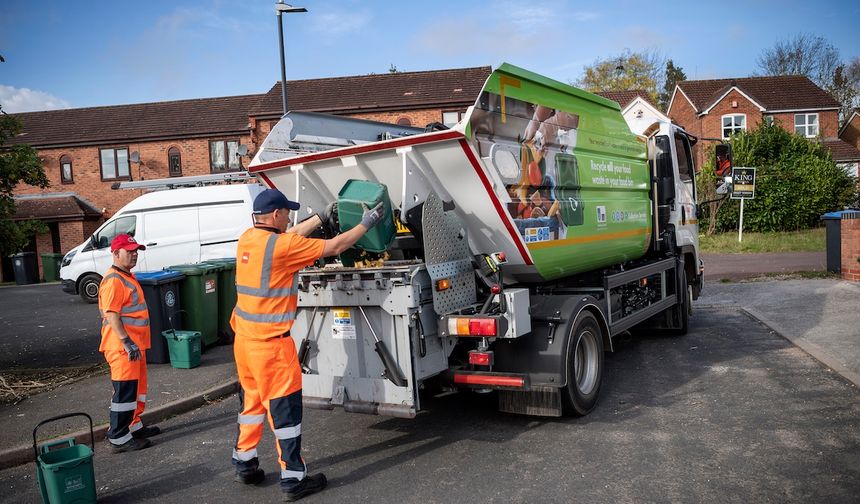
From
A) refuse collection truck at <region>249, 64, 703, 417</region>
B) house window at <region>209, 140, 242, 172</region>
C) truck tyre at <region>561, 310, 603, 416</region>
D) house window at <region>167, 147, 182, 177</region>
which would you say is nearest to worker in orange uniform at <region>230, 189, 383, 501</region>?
refuse collection truck at <region>249, 64, 703, 417</region>

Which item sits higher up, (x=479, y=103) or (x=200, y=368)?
(x=479, y=103)

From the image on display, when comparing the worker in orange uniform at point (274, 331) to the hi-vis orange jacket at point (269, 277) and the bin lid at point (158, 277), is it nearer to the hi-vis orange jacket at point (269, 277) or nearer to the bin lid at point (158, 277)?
the hi-vis orange jacket at point (269, 277)

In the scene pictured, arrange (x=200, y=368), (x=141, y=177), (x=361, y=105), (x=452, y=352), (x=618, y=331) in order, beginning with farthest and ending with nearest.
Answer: (x=141, y=177) < (x=361, y=105) < (x=200, y=368) < (x=618, y=331) < (x=452, y=352)

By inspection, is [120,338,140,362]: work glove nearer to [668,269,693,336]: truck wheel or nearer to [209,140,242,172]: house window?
[668,269,693,336]: truck wheel

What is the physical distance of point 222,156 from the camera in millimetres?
30344

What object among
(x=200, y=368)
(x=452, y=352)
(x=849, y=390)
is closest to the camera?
(x=452, y=352)

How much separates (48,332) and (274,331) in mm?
9053

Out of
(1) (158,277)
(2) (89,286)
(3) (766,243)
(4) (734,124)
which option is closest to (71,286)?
(2) (89,286)

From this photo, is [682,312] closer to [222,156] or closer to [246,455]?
[246,455]

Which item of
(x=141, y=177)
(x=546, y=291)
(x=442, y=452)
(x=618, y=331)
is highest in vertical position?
(x=141, y=177)

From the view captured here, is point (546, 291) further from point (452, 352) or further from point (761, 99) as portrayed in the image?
point (761, 99)

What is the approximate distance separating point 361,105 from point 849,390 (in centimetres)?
2495

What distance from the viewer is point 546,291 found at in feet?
19.1

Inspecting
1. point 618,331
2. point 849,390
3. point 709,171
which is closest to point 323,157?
point 618,331
